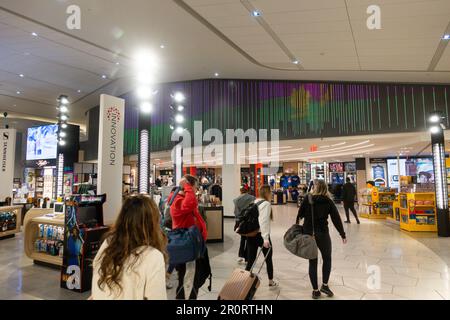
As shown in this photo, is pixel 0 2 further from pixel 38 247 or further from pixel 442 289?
pixel 442 289

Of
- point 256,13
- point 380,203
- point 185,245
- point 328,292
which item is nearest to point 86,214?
point 185,245

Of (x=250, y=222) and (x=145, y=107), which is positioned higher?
(x=145, y=107)

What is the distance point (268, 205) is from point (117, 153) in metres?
3.03

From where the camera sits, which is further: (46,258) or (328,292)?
(46,258)

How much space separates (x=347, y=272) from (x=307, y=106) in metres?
6.20

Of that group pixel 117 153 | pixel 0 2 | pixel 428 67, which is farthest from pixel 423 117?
pixel 0 2

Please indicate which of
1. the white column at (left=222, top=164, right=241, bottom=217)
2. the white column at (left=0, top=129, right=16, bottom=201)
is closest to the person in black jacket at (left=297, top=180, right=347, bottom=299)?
the white column at (left=222, top=164, right=241, bottom=217)

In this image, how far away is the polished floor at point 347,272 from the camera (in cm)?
389

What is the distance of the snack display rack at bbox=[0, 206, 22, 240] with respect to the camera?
26.1 ft

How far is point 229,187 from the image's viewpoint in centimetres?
1222

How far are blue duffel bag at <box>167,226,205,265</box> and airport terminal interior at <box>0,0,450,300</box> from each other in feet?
0.16

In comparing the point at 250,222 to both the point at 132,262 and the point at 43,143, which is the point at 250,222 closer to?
the point at 132,262

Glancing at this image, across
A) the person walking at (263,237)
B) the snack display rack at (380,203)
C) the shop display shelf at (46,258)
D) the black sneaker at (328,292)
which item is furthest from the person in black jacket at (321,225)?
the snack display rack at (380,203)

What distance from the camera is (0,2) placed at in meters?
6.02
